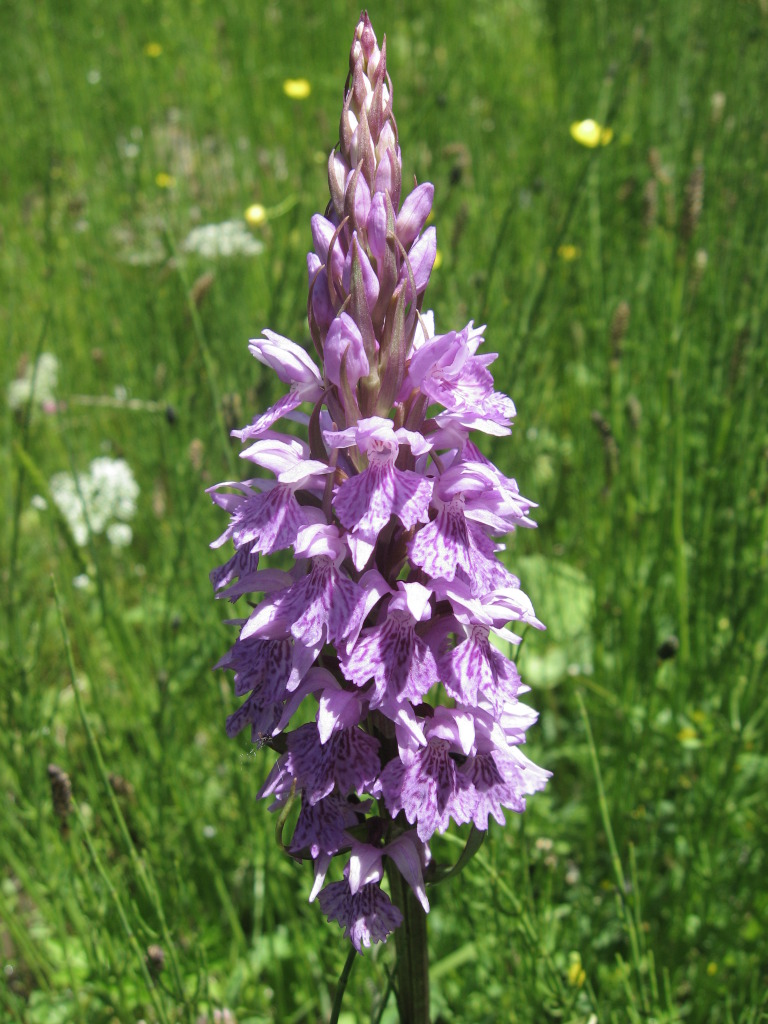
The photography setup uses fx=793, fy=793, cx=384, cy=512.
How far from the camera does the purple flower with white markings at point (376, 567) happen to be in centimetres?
94

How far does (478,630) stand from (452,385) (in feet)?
1.03

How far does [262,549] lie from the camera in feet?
3.22

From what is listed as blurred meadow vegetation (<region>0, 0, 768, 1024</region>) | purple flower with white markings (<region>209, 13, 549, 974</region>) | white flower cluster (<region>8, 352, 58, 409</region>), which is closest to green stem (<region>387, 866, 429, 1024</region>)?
purple flower with white markings (<region>209, 13, 549, 974</region>)

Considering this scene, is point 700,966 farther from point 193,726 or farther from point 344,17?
point 344,17

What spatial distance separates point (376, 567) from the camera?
102 centimetres

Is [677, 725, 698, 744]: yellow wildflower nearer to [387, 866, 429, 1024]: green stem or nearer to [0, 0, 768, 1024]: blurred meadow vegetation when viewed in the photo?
[0, 0, 768, 1024]: blurred meadow vegetation

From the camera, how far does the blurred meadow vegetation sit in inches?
64.8

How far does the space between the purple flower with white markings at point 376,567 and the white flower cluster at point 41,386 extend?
2691 millimetres

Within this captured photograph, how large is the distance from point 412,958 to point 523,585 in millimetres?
1292

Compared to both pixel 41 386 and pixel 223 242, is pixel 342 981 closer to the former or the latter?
pixel 223 242

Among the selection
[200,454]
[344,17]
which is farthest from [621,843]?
[344,17]

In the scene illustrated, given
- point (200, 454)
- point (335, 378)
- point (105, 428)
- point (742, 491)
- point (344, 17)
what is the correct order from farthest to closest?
point (344, 17) < point (105, 428) < point (200, 454) < point (742, 491) < point (335, 378)

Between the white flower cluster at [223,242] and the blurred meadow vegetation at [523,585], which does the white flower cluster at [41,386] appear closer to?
the blurred meadow vegetation at [523,585]

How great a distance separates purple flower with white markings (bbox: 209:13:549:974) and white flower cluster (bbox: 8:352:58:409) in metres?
2.69
